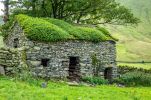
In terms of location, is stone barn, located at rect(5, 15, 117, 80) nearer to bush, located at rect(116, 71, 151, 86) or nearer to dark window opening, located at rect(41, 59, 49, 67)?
dark window opening, located at rect(41, 59, 49, 67)

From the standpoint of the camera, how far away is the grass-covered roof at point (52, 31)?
25141 mm

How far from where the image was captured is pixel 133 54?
104062 millimetres

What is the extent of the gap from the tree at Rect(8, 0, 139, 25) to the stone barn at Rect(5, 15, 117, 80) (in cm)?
741

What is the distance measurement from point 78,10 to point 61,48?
13.4m

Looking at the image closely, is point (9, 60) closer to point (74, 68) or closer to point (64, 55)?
point (64, 55)

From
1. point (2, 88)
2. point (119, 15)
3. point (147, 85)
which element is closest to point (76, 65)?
point (147, 85)

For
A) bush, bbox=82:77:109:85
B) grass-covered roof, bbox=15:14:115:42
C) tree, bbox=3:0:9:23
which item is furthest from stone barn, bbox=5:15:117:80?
tree, bbox=3:0:9:23

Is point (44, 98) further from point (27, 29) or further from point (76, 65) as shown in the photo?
point (76, 65)

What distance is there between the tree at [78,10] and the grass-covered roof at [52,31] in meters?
8.09

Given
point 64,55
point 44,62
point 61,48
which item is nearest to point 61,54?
point 64,55

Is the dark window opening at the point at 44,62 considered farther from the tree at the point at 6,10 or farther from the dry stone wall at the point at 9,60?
the tree at the point at 6,10

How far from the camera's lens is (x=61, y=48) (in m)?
26.1

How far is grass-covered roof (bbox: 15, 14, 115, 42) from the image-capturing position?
990 inches

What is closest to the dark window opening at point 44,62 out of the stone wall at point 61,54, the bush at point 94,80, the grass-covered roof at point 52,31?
the stone wall at point 61,54
